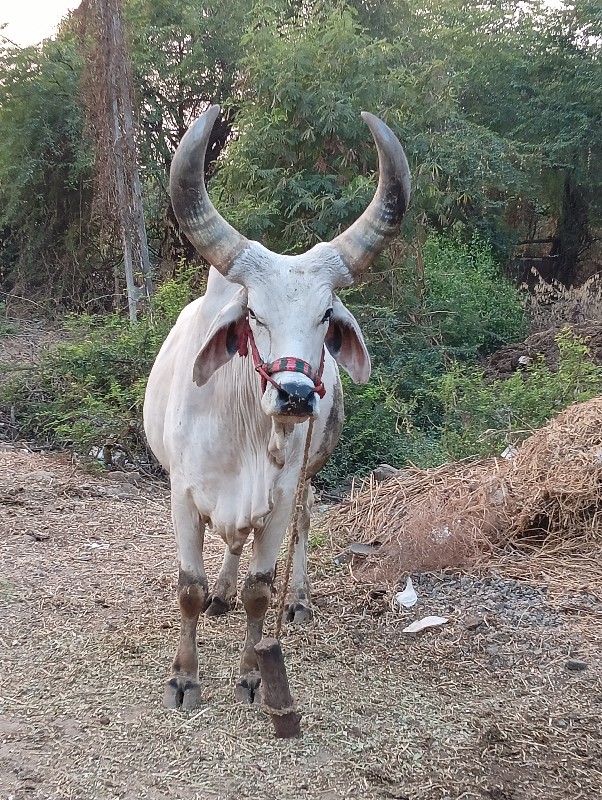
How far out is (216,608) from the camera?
14.0 ft

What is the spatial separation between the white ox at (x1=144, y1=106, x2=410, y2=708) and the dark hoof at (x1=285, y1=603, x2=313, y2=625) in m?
0.78

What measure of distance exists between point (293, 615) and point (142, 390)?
3398mm

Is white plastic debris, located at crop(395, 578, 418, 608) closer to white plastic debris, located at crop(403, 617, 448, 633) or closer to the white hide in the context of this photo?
white plastic debris, located at crop(403, 617, 448, 633)

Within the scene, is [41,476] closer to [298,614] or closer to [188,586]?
[298,614]

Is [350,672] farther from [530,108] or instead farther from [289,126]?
[530,108]

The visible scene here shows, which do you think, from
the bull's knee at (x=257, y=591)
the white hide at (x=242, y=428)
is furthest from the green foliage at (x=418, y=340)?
the white hide at (x=242, y=428)

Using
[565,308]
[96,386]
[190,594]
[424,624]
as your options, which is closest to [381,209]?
[190,594]

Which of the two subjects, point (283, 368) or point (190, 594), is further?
point (190, 594)

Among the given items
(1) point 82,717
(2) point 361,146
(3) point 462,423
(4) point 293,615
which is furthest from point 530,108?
(1) point 82,717

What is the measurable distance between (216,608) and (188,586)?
884 millimetres

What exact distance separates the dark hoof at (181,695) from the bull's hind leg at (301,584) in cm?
101

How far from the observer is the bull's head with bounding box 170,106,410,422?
279 cm

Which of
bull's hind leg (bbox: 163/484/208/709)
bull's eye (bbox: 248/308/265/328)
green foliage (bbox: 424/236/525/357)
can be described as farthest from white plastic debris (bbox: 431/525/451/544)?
green foliage (bbox: 424/236/525/357)

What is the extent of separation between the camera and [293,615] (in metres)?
4.32
